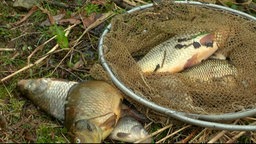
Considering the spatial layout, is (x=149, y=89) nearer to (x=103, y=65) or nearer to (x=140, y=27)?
(x=103, y=65)

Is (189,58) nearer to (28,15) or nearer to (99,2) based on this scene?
(99,2)

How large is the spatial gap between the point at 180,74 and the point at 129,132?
552 mm

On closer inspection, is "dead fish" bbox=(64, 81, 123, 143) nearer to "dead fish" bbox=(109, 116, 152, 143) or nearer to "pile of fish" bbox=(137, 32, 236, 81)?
"dead fish" bbox=(109, 116, 152, 143)

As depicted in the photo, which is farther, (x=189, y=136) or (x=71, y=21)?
(x=71, y=21)

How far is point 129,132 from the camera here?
3.22 m

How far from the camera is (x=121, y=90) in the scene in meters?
3.31

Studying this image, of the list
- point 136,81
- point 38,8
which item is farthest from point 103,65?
point 38,8

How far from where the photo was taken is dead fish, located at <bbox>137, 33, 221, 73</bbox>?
349 centimetres

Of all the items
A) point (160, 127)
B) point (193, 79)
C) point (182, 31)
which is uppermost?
point (182, 31)

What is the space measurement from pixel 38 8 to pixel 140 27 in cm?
107

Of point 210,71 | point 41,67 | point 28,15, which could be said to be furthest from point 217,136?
point 28,15

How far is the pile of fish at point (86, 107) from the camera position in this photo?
10.1 ft

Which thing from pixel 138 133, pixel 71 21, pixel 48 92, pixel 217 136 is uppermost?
pixel 71 21

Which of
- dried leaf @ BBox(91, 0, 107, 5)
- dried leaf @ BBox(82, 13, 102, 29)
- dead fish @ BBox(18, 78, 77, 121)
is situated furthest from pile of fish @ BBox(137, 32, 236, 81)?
dried leaf @ BBox(91, 0, 107, 5)
